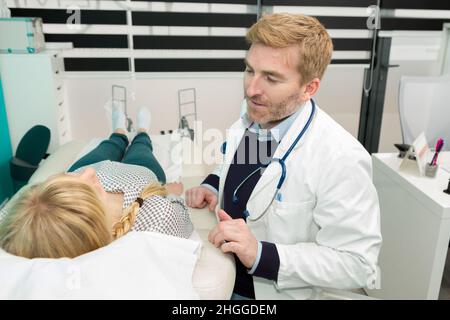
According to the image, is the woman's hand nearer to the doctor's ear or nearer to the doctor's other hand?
the doctor's other hand

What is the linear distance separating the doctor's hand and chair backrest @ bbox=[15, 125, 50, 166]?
2031 mm

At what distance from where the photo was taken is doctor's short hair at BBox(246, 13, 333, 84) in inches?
41.1

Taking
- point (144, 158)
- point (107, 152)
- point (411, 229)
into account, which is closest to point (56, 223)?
point (144, 158)

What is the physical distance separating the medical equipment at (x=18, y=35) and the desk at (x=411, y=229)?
7.76ft

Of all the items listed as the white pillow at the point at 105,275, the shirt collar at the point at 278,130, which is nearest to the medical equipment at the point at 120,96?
the shirt collar at the point at 278,130

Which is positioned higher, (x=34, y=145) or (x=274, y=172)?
(x=274, y=172)

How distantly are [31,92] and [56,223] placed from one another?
2226 millimetres

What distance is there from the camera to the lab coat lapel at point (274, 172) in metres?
1.16

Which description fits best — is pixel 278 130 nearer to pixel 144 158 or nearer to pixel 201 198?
pixel 201 198

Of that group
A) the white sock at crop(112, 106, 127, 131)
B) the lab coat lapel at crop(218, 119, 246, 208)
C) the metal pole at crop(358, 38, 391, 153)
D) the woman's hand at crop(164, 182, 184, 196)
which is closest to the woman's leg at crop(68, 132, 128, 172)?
the white sock at crop(112, 106, 127, 131)

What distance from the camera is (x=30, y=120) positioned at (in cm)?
280

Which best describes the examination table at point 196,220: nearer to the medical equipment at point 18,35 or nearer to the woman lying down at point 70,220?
the woman lying down at point 70,220

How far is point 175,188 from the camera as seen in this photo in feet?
5.85

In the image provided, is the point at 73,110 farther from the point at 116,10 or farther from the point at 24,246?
the point at 24,246
